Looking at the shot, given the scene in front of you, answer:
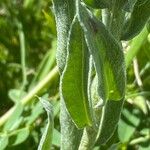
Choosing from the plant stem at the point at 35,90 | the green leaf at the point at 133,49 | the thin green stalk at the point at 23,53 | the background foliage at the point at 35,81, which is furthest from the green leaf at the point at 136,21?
the thin green stalk at the point at 23,53

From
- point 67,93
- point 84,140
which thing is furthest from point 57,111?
point 67,93

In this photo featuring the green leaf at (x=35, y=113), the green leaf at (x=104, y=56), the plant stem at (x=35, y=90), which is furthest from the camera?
the plant stem at (x=35, y=90)

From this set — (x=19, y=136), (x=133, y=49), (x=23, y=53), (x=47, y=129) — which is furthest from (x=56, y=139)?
(x=23, y=53)

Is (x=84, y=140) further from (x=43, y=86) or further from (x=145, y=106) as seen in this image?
(x=43, y=86)

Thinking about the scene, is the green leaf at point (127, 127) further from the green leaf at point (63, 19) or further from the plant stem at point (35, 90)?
the green leaf at point (63, 19)

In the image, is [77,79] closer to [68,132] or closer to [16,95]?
[68,132]

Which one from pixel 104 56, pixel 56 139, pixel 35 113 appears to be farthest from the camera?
pixel 35 113
